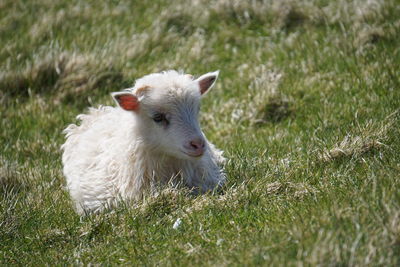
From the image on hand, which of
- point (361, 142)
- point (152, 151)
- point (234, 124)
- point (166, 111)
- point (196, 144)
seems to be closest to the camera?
point (196, 144)

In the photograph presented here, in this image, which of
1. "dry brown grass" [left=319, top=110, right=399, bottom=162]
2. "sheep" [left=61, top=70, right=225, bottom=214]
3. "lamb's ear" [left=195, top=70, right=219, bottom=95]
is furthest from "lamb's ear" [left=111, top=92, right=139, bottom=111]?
"dry brown grass" [left=319, top=110, right=399, bottom=162]

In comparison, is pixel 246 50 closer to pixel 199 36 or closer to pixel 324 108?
pixel 199 36

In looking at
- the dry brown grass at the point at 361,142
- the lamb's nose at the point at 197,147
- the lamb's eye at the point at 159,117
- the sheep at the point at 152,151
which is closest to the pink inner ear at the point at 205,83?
the sheep at the point at 152,151

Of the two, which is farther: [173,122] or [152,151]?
[152,151]

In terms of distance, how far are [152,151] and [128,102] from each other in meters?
0.53

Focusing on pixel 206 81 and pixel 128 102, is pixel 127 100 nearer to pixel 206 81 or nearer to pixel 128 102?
pixel 128 102

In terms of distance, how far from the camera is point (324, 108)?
25.0ft

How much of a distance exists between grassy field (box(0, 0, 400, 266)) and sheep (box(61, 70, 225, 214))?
0.24 m

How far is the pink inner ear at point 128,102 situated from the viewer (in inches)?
239

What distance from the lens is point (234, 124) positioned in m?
8.23

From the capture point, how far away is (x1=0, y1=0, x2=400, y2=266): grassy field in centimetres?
450

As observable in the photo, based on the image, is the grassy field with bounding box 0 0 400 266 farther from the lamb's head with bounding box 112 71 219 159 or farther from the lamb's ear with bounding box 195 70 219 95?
the lamb's ear with bounding box 195 70 219 95

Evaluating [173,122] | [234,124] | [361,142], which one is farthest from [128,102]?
[234,124]

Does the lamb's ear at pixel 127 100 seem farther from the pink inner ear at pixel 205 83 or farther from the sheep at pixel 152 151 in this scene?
the pink inner ear at pixel 205 83
